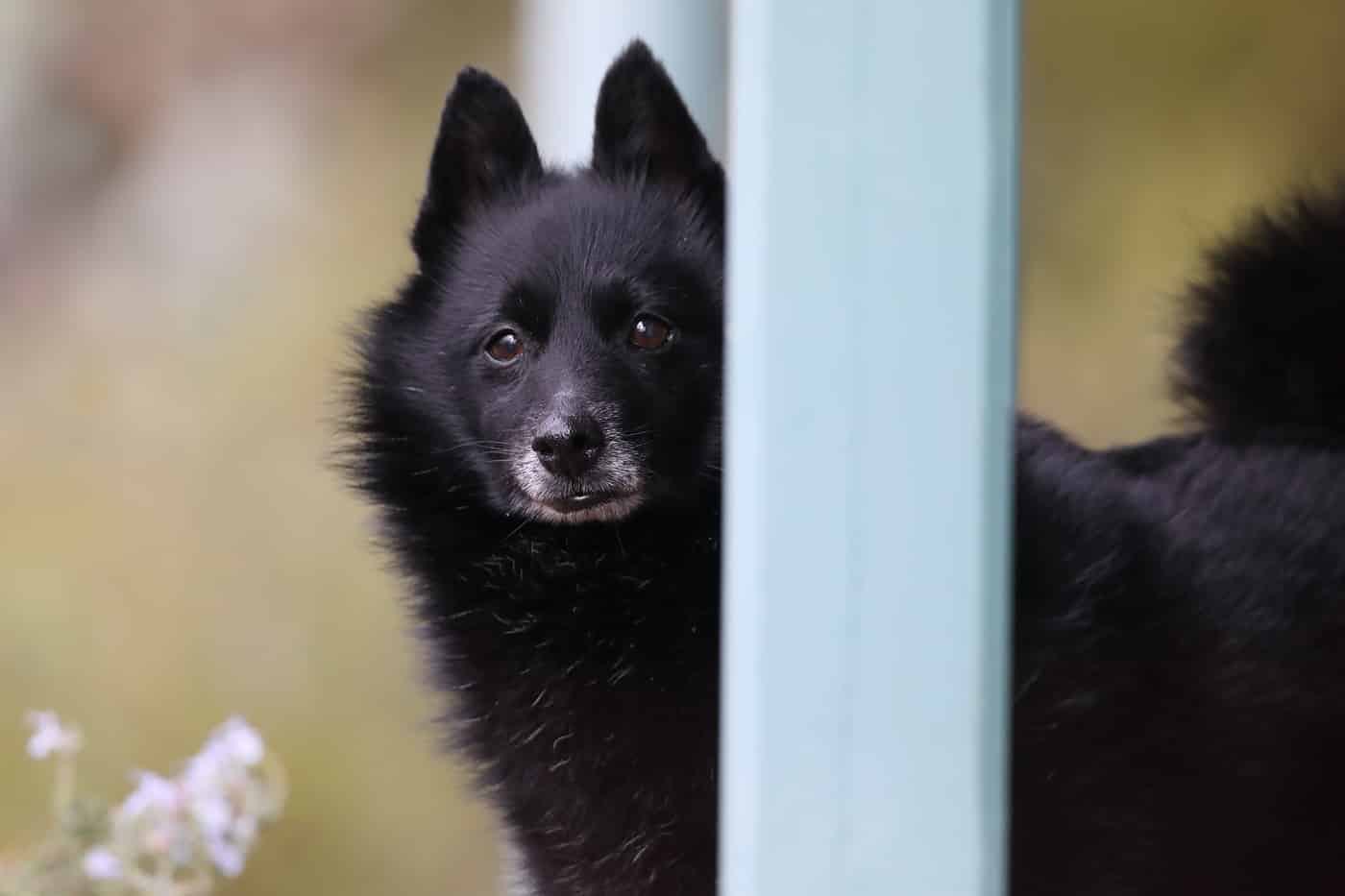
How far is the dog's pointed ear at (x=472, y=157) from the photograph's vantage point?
1.09m

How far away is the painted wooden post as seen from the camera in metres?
1.42

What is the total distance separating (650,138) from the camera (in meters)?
1.09

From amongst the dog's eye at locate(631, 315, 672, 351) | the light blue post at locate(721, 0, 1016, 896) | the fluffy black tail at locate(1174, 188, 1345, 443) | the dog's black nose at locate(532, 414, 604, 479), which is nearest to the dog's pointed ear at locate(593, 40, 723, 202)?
the dog's eye at locate(631, 315, 672, 351)

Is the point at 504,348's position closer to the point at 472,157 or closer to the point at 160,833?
the point at 472,157

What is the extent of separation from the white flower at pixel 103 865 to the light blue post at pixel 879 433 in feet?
2.58

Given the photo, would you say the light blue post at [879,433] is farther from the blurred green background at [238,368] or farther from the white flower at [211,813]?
the blurred green background at [238,368]

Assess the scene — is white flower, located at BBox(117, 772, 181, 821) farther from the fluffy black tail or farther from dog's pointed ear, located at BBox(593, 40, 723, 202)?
the fluffy black tail

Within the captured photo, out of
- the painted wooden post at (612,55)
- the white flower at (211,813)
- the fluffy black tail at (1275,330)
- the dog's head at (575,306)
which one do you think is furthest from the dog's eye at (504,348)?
the fluffy black tail at (1275,330)

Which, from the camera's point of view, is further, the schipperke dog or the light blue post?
the schipperke dog

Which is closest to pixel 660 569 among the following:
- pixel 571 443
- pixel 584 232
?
pixel 571 443

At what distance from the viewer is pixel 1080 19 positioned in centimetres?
210

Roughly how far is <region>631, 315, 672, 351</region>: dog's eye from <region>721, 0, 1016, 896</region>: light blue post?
0.37 meters

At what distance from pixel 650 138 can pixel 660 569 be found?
1.09 feet

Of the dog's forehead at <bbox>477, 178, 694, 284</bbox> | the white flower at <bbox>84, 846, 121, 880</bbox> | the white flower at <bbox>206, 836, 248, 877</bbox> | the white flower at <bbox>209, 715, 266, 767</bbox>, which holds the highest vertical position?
the dog's forehead at <bbox>477, 178, 694, 284</bbox>
